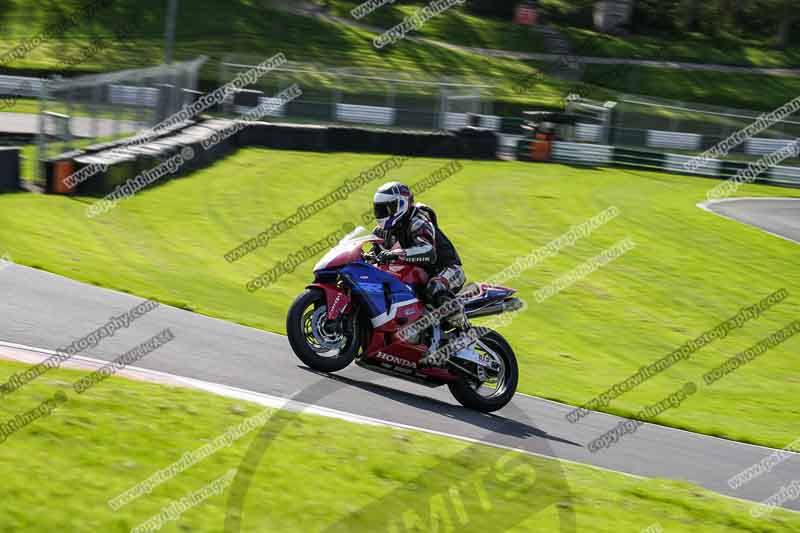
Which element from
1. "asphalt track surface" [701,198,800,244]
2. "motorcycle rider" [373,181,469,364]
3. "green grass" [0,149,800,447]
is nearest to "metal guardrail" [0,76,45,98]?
"green grass" [0,149,800,447]

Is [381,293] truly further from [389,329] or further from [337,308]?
[337,308]

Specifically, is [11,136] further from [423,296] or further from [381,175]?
[423,296]

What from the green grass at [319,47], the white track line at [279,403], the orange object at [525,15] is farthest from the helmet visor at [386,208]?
the orange object at [525,15]

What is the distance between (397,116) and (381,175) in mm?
6537

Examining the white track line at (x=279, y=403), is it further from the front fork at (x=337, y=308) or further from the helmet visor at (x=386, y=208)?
the helmet visor at (x=386, y=208)

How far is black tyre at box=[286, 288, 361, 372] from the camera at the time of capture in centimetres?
1032

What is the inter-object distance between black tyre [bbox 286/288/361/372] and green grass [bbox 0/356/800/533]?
5.40 ft

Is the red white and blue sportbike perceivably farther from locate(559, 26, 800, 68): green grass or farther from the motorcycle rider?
locate(559, 26, 800, 68): green grass

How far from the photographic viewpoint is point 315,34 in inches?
2258

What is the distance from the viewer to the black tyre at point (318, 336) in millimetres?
10320

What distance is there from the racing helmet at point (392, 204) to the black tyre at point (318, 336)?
97 cm

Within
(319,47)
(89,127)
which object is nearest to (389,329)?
(89,127)

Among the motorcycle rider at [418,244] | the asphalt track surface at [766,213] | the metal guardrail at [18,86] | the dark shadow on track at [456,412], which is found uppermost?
the motorcycle rider at [418,244]

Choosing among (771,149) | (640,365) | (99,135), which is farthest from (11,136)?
(771,149)
